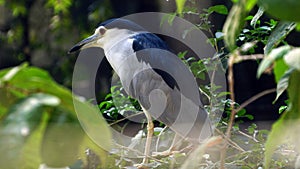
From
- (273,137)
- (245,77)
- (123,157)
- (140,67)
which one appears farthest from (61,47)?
(273,137)

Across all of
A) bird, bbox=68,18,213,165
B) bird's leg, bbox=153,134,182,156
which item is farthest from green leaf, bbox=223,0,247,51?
bird, bbox=68,18,213,165

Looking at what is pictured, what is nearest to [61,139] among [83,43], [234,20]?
[234,20]

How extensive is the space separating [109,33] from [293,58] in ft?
4.75

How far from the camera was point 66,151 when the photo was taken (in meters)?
0.33

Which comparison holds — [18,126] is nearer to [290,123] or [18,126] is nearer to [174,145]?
[290,123]

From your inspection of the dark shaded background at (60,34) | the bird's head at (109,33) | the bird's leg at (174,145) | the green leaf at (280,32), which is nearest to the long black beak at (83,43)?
the bird's head at (109,33)

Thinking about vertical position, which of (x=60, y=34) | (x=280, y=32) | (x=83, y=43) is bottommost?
(x=60, y=34)

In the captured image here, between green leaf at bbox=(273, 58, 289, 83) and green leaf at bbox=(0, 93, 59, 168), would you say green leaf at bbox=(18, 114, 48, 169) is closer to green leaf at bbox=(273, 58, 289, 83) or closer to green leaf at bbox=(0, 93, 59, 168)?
green leaf at bbox=(0, 93, 59, 168)

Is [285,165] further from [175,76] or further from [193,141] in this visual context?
[175,76]

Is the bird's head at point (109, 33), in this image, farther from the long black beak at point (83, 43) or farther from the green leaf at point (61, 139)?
the green leaf at point (61, 139)

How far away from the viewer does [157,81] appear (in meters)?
1.48

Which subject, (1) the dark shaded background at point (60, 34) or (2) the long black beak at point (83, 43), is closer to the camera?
(2) the long black beak at point (83, 43)

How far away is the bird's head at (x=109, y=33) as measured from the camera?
5.63ft

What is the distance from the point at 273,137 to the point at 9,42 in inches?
121
